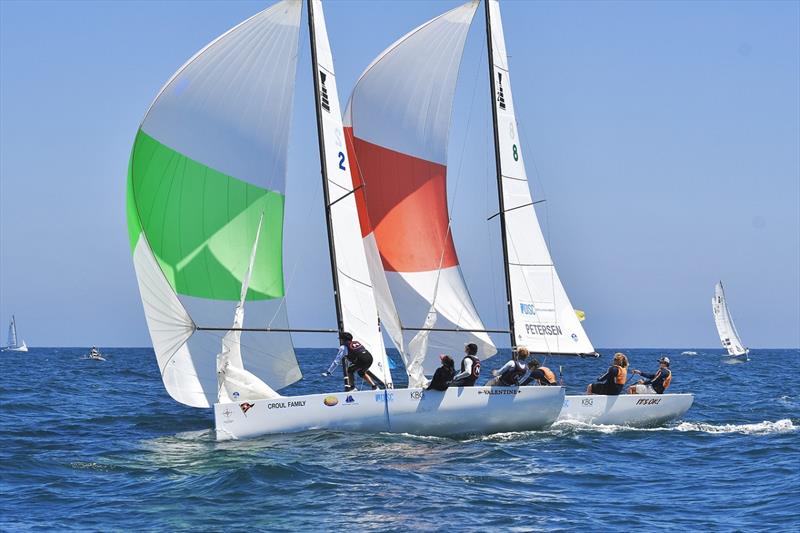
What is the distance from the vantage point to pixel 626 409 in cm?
1952

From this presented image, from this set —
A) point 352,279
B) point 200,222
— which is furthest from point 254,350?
point 200,222

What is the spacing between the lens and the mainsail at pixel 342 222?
737 inches

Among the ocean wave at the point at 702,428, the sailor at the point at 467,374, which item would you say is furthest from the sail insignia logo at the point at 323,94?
the ocean wave at the point at 702,428

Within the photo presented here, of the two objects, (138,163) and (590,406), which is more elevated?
(138,163)

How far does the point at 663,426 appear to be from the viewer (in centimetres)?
2022

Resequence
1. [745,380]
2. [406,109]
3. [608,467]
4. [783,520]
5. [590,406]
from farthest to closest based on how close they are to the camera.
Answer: [745,380] → [406,109] → [590,406] → [608,467] → [783,520]

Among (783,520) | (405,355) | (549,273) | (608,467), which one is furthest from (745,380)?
(783,520)

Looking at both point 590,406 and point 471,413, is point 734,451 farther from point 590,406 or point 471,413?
point 471,413

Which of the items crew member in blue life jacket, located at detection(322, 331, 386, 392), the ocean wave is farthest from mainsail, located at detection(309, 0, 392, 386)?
the ocean wave

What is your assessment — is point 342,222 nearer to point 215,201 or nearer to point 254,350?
point 215,201

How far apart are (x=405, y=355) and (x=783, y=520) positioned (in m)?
9.26

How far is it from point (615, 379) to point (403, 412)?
426cm

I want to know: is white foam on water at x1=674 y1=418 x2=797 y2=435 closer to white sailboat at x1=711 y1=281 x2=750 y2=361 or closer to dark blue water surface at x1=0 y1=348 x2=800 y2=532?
dark blue water surface at x1=0 y1=348 x2=800 y2=532

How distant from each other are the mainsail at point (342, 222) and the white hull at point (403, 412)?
149 centimetres
